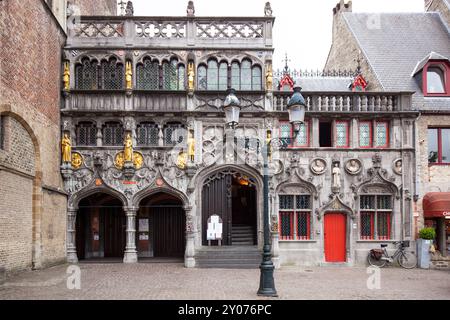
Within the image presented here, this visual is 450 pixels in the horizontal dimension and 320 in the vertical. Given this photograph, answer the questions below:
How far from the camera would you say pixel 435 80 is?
23672 millimetres

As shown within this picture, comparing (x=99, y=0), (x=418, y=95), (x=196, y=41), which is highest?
(x=99, y=0)

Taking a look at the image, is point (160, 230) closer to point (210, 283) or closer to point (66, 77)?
point (66, 77)

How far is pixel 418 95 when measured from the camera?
76.6 ft

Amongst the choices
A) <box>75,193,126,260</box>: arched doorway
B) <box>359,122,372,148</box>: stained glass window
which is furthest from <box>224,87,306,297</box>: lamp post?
<box>75,193,126,260</box>: arched doorway

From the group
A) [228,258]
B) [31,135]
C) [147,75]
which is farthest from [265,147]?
[147,75]

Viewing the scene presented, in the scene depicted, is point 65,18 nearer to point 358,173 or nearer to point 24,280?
point 24,280

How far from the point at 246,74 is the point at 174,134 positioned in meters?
3.84

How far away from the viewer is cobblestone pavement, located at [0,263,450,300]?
1396 cm

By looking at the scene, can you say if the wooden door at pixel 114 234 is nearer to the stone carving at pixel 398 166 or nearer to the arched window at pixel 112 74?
the arched window at pixel 112 74

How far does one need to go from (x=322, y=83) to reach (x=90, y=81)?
10.3 metres

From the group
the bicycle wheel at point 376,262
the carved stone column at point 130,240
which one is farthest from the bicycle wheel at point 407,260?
the carved stone column at point 130,240

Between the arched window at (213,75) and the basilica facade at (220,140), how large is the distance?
0.13ft

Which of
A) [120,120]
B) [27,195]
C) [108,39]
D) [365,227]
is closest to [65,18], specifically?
[108,39]

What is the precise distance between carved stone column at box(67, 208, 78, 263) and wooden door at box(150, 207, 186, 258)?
424cm
